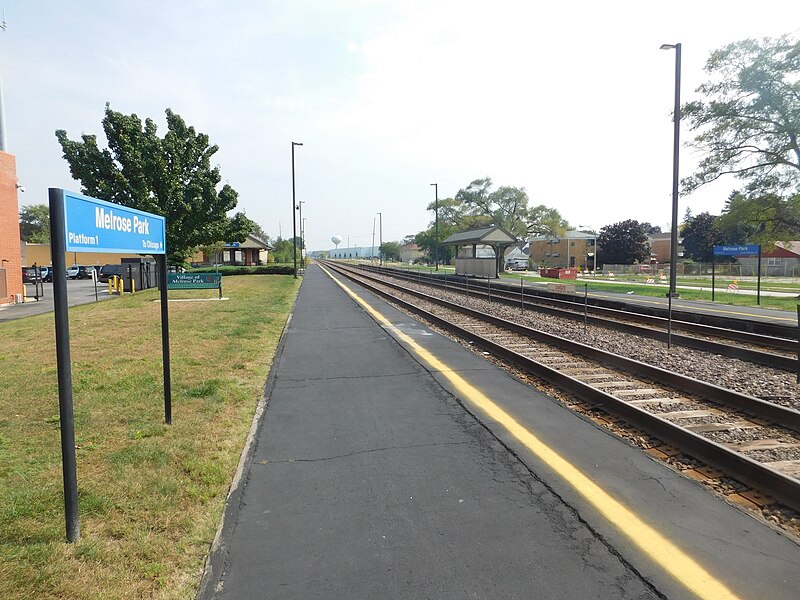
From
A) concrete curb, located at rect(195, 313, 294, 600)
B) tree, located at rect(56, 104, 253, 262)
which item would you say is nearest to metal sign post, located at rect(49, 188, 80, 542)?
concrete curb, located at rect(195, 313, 294, 600)

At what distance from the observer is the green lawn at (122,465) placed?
2.77m

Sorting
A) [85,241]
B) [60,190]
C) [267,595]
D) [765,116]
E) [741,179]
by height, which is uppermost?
[765,116]

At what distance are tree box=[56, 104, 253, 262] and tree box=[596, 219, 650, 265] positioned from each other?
2301 inches

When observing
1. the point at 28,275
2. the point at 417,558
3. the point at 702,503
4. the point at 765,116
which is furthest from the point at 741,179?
the point at 28,275

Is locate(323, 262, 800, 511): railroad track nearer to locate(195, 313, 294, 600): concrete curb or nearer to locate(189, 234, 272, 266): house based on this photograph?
locate(195, 313, 294, 600): concrete curb

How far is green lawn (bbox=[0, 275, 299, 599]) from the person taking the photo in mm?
2768

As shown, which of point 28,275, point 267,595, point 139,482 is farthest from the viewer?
point 28,275

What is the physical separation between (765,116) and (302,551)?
32584 mm

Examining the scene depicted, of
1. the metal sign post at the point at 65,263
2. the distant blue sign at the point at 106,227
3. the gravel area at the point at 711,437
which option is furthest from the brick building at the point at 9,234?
the gravel area at the point at 711,437

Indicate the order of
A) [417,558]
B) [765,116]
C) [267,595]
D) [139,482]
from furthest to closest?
[765,116] < [139,482] < [417,558] < [267,595]

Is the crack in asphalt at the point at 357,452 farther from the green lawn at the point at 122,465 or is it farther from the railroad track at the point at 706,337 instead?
the railroad track at the point at 706,337

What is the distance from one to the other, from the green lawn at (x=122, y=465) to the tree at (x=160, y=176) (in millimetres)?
15510

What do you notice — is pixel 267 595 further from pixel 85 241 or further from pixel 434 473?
pixel 85 241

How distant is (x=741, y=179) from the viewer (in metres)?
27.3
